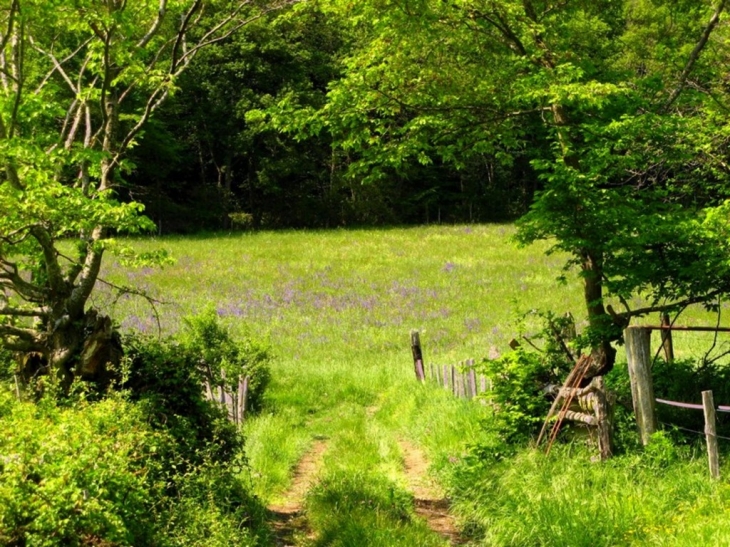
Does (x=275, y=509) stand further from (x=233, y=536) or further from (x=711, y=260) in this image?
(x=711, y=260)

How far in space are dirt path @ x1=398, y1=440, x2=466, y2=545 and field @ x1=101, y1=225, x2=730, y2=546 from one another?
0.44 ft

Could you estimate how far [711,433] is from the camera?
6.32 m

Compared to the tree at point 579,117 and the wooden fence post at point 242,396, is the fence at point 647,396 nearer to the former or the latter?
the tree at point 579,117

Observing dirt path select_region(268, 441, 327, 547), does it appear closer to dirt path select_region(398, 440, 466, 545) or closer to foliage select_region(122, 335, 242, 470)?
foliage select_region(122, 335, 242, 470)

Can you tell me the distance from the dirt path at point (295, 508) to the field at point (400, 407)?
12 cm

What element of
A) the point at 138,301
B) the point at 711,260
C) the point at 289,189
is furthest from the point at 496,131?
the point at 289,189

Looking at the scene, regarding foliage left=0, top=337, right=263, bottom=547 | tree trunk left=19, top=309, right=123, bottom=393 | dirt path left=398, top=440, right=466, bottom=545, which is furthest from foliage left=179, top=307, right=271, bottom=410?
tree trunk left=19, top=309, right=123, bottom=393

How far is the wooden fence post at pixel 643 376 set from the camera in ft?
23.8

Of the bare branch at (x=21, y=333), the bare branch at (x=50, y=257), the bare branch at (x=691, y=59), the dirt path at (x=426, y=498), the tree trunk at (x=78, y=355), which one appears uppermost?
the bare branch at (x=691, y=59)

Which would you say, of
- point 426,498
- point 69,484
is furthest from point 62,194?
point 426,498

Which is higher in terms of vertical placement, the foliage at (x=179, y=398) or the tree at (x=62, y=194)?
the tree at (x=62, y=194)

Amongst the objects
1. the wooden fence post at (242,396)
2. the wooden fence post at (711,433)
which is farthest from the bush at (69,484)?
the wooden fence post at (242,396)

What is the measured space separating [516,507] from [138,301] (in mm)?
18581

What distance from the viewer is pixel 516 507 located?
6707 mm
